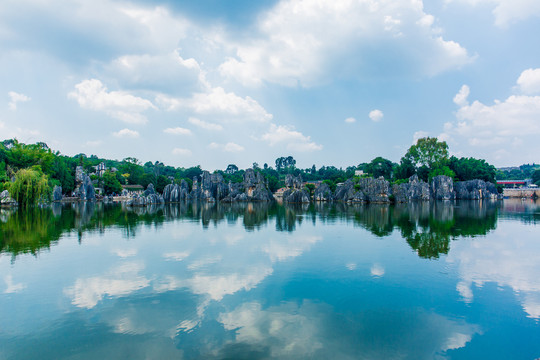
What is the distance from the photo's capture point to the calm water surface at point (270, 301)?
6164mm

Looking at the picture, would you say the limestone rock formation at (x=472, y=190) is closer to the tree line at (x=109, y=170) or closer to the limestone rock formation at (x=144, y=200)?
the tree line at (x=109, y=170)

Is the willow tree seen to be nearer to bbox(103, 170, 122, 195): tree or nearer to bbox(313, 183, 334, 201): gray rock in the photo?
bbox(103, 170, 122, 195): tree

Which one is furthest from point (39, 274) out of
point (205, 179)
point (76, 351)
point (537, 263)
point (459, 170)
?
point (459, 170)

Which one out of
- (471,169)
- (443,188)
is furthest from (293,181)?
(471,169)

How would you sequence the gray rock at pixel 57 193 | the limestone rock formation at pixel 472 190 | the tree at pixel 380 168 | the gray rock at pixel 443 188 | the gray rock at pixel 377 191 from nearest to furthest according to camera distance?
the gray rock at pixel 377 191 → the gray rock at pixel 57 193 → the gray rock at pixel 443 188 → the limestone rock formation at pixel 472 190 → the tree at pixel 380 168

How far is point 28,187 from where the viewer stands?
36.8 meters

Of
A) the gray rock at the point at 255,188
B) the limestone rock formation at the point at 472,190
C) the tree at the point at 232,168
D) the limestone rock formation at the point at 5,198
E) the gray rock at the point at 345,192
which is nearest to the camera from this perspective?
the limestone rock formation at the point at 5,198

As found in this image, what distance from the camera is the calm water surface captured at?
6164mm

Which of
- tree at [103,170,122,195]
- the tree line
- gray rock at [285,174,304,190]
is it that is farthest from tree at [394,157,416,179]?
tree at [103,170,122,195]

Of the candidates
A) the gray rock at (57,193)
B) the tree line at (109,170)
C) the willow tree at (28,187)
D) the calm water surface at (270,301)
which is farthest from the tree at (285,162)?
the calm water surface at (270,301)

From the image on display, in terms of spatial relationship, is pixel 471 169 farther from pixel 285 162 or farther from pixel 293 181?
pixel 285 162

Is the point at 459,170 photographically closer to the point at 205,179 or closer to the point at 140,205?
the point at 205,179

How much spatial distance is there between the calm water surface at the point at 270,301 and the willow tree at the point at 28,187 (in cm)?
2604

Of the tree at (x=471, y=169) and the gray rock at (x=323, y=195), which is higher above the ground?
the tree at (x=471, y=169)
